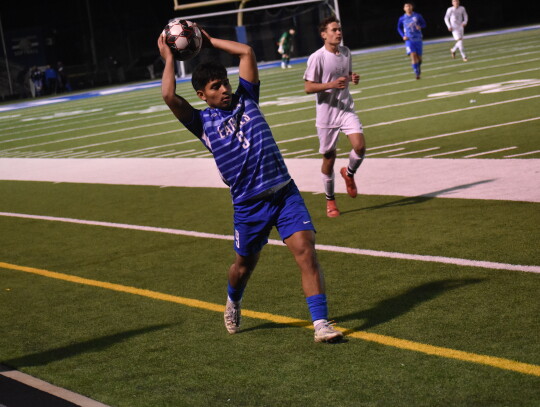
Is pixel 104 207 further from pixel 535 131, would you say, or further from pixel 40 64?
pixel 40 64

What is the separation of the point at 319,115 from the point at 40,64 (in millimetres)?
44688

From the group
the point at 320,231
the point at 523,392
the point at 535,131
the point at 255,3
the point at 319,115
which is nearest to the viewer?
the point at 523,392

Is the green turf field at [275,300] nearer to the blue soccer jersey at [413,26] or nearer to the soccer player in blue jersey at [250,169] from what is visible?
the soccer player in blue jersey at [250,169]

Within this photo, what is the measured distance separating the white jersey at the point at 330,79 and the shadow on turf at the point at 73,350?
13.9 feet

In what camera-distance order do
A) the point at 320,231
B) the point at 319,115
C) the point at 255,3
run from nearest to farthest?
the point at 320,231
the point at 319,115
the point at 255,3

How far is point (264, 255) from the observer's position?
8.40 metres

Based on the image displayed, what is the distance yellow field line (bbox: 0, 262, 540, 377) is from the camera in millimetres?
4859

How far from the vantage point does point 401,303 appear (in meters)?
6.32

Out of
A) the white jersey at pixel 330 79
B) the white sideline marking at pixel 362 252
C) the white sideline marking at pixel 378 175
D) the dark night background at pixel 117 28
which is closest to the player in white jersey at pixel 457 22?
the dark night background at pixel 117 28

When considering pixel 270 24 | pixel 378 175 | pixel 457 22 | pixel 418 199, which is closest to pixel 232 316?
pixel 418 199

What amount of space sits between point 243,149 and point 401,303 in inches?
59.3

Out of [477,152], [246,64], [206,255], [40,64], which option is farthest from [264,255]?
[40,64]

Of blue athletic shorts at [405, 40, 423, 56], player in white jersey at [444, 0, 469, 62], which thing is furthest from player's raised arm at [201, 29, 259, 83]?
player in white jersey at [444, 0, 469, 62]

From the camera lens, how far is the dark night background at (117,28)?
52.3 metres
